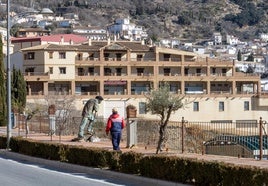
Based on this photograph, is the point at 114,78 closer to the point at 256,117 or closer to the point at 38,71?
the point at 38,71

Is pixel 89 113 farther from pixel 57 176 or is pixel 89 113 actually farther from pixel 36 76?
pixel 36 76

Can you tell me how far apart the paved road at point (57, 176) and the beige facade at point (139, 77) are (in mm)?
54173

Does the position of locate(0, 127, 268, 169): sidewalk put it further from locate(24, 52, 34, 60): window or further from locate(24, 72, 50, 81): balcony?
locate(24, 52, 34, 60): window

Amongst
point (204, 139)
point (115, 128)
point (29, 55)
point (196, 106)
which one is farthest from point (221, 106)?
point (115, 128)

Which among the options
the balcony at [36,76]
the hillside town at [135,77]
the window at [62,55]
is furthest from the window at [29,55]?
the window at [62,55]

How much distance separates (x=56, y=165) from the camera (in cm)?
2303

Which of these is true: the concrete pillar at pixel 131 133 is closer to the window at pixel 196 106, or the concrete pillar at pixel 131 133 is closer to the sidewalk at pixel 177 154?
the sidewalk at pixel 177 154

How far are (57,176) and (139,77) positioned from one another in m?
63.7

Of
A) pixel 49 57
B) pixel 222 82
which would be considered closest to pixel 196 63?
pixel 222 82

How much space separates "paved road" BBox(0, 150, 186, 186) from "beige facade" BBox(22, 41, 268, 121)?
178ft

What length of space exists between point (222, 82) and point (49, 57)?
2207 centimetres

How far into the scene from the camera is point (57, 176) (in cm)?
1992

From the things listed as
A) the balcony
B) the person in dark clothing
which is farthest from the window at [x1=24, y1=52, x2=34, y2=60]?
the person in dark clothing

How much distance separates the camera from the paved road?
18.2 metres
